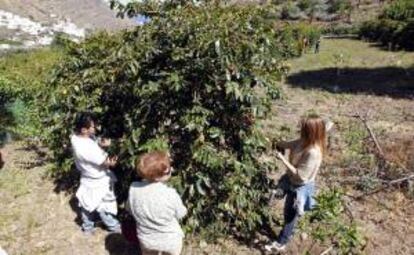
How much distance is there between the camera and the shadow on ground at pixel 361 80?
1585 cm

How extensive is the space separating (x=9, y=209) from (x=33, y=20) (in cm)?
7392

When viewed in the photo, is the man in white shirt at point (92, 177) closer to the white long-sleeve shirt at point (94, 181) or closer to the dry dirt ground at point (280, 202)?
the white long-sleeve shirt at point (94, 181)

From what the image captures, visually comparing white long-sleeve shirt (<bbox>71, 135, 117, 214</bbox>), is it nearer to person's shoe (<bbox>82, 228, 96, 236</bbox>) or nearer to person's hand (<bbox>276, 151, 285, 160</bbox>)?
person's shoe (<bbox>82, 228, 96, 236</bbox>)

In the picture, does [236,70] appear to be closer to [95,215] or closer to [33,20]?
[95,215]

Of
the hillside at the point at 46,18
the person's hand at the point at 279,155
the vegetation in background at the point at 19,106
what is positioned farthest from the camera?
the hillside at the point at 46,18

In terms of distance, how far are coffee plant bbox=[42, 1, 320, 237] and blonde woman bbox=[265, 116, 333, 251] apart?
1.13ft

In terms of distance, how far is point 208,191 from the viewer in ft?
19.6

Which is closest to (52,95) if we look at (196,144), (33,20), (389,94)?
(196,144)

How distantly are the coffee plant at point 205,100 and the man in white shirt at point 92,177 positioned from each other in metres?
0.23

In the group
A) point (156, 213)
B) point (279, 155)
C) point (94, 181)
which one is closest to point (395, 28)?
point (279, 155)

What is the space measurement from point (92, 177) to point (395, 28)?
2371 centimetres

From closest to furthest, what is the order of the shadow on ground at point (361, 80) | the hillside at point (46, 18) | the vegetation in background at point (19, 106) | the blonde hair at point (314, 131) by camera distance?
the blonde hair at point (314, 131), the vegetation in background at point (19, 106), the shadow on ground at point (361, 80), the hillside at point (46, 18)

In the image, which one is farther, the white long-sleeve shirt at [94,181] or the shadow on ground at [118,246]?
the shadow on ground at [118,246]

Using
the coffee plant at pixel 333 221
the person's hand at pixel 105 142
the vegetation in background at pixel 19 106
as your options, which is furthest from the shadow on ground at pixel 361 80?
the coffee plant at pixel 333 221
